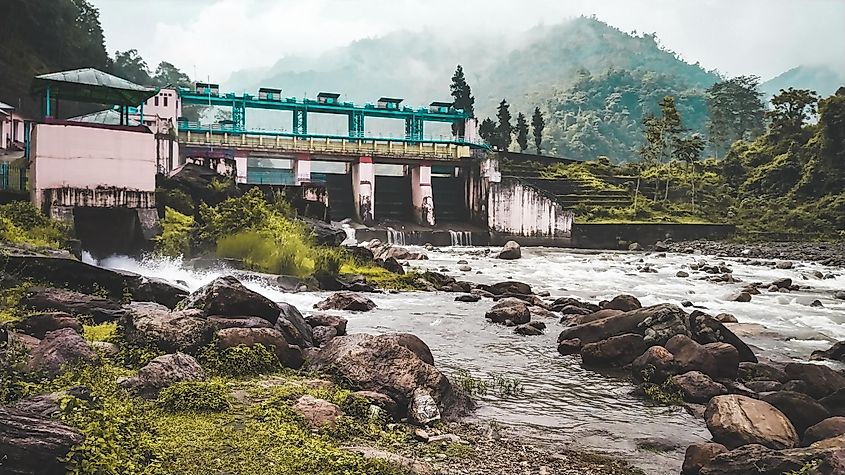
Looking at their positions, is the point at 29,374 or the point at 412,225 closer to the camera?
the point at 29,374

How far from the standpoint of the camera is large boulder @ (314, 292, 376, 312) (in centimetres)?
1430

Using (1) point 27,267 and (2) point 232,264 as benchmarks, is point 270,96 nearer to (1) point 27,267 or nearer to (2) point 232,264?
(2) point 232,264

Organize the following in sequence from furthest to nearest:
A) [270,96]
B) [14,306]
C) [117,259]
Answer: [270,96]
[117,259]
[14,306]

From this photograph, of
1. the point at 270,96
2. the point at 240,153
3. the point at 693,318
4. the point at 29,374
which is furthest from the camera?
the point at 270,96

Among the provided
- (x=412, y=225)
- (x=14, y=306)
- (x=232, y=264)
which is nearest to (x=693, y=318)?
(x=14, y=306)

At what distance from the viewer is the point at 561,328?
42.7 feet

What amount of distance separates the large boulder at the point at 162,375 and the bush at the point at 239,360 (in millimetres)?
525

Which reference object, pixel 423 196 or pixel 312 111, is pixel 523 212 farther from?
pixel 312 111

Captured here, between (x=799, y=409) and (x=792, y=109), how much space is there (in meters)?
53.7

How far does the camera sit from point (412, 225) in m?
40.1

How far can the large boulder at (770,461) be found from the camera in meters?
4.62

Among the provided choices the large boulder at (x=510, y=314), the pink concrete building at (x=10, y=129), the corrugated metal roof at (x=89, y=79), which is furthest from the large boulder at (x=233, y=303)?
the pink concrete building at (x=10, y=129)

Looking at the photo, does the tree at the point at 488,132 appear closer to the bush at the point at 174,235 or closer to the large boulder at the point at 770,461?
the bush at the point at 174,235

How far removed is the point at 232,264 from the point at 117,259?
2801 millimetres
